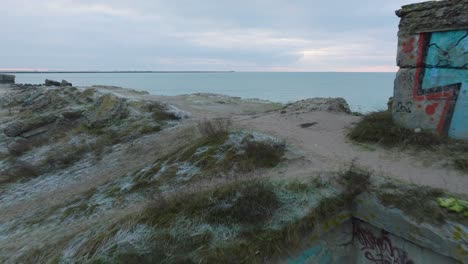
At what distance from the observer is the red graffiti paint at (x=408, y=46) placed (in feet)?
24.8

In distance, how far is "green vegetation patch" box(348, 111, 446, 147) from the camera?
7.09 meters

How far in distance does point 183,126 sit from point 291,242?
24.9 feet

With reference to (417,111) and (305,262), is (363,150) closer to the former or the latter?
(417,111)

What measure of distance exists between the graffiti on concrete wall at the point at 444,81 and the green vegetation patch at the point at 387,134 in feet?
1.48

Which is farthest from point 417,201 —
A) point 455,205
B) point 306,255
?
→ point 306,255

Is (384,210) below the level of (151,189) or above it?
above

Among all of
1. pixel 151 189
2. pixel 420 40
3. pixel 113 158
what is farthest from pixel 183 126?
pixel 420 40

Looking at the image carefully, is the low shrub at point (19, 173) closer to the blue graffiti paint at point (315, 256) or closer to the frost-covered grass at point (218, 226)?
the frost-covered grass at point (218, 226)

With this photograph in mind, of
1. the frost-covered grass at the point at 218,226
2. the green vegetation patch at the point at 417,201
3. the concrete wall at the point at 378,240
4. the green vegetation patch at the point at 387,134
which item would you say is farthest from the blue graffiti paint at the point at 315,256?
the green vegetation patch at the point at 387,134

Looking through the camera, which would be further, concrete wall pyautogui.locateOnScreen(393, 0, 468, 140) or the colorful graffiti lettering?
the colorful graffiti lettering

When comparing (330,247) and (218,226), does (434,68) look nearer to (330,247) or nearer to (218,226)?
(330,247)

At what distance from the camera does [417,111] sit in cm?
A: 757

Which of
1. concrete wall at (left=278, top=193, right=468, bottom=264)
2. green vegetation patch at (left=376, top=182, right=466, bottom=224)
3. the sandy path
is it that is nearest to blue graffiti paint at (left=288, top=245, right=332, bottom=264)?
concrete wall at (left=278, top=193, right=468, bottom=264)

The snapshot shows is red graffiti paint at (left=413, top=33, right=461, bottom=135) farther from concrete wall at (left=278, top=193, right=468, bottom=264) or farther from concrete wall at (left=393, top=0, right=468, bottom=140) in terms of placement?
concrete wall at (left=278, top=193, right=468, bottom=264)
